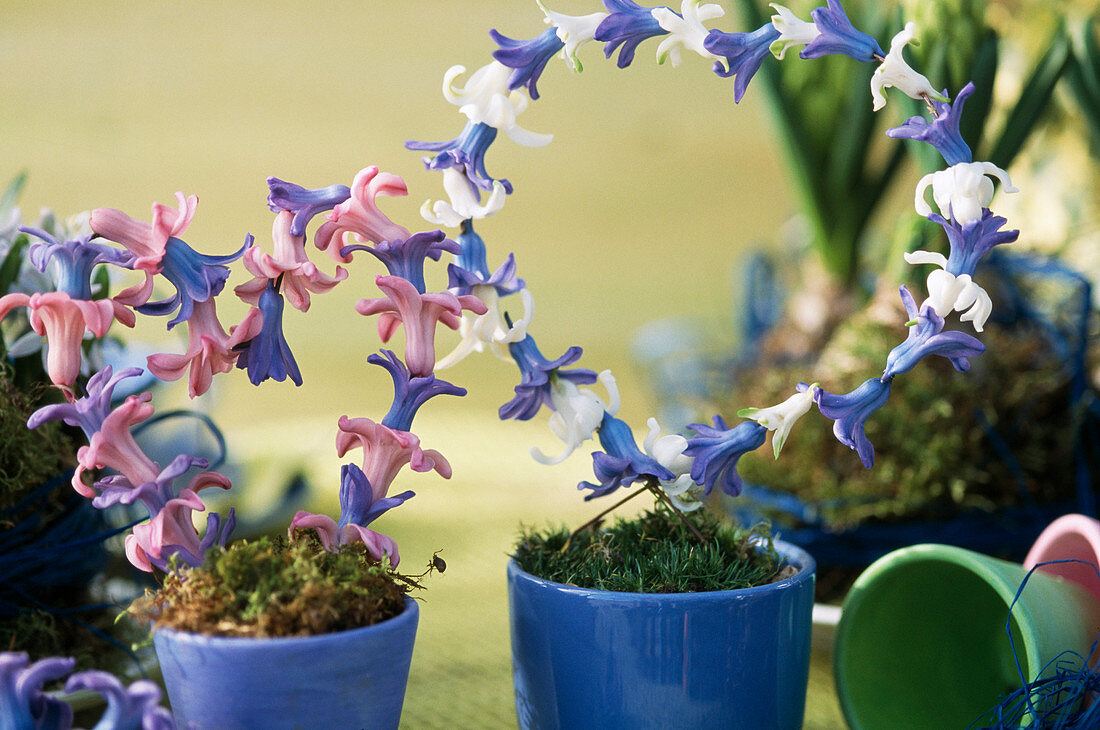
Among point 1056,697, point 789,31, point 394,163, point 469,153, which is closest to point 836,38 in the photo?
point 789,31

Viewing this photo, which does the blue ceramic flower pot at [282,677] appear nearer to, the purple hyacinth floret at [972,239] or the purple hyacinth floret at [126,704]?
the purple hyacinth floret at [126,704]

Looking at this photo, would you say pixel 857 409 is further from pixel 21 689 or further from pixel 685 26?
pixel 21 689

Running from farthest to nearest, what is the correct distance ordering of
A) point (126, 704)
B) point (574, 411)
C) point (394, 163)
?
point (394, 163), point (574, 411), point (126, 704)

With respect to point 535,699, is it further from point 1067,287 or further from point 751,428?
point 1067,287

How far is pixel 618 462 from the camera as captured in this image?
0.31 metres

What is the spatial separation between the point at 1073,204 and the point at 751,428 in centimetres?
57

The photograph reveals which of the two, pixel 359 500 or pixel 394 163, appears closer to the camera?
pixel 359 500

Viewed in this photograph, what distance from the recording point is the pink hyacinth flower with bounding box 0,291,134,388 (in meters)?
0.26

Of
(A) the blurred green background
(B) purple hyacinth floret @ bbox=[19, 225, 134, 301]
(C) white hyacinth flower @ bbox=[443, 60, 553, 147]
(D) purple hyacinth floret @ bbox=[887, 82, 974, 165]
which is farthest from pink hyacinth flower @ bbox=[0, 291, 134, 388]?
(A) the blurred green background

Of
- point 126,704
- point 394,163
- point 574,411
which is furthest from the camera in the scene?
point 394,163

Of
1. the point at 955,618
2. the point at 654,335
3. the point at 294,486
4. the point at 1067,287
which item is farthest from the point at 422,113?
the point at 955,618

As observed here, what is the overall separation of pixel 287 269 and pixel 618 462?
116mm

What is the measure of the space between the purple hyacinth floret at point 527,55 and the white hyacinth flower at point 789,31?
0.21ft

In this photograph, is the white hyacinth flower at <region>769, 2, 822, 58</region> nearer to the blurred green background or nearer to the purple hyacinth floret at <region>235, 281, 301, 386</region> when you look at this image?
the purple hyacinth floret at <region>235, 281, 301, 386</region>
